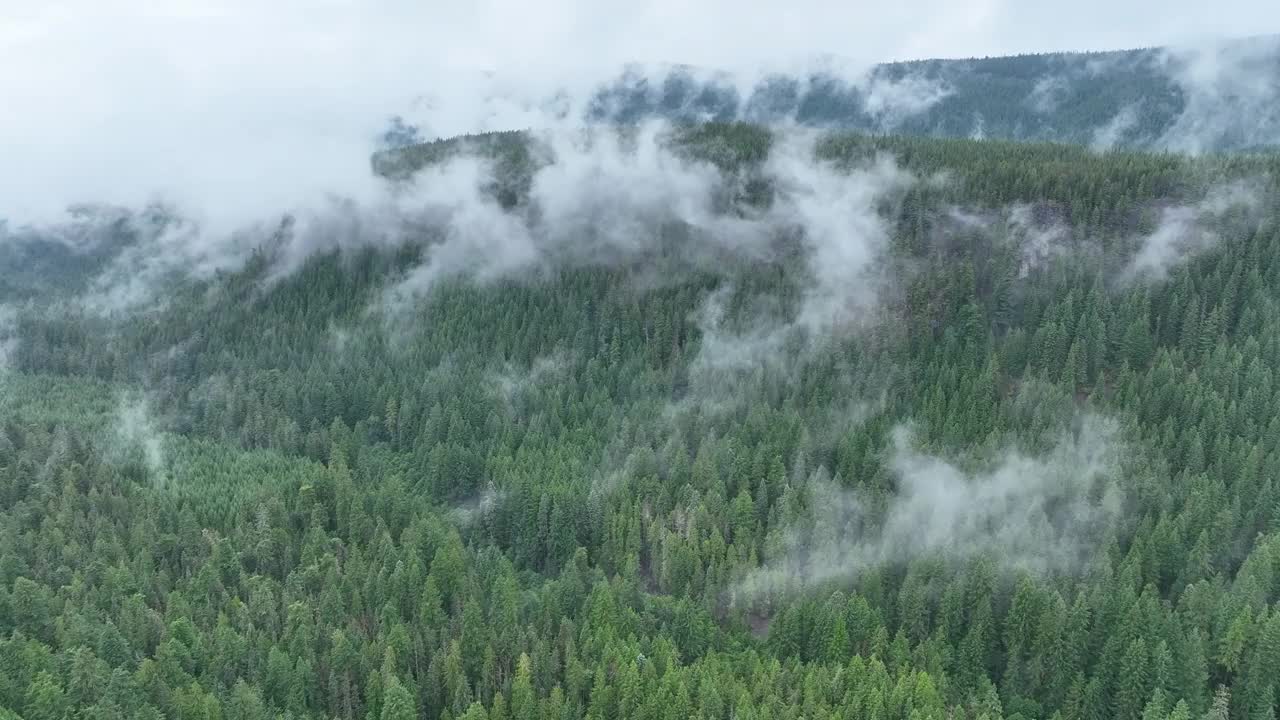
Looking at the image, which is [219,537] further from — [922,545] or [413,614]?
[922,545]

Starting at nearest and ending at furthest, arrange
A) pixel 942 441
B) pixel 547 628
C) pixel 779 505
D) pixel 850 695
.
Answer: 1. pixel 850 695
2. pixel 547 628
3. pixel 779 505
4. pixel 942 441

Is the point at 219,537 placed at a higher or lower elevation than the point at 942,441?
lower

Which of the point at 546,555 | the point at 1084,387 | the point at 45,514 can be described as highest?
the point at 1084,387

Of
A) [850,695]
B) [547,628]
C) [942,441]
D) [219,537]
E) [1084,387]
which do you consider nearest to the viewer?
[850,695]

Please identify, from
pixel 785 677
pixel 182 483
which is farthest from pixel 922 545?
pixel 182 483

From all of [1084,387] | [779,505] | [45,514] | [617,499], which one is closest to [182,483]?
[45,514]

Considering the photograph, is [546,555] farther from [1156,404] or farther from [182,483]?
[1156,404]

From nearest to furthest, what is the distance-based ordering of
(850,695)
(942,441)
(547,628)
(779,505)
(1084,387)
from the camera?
(850,695) < (547,628) < (779,505) < (942,441) < (1084,387)

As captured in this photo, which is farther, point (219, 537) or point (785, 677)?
point (219, 537)

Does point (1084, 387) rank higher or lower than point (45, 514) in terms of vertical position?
higher
